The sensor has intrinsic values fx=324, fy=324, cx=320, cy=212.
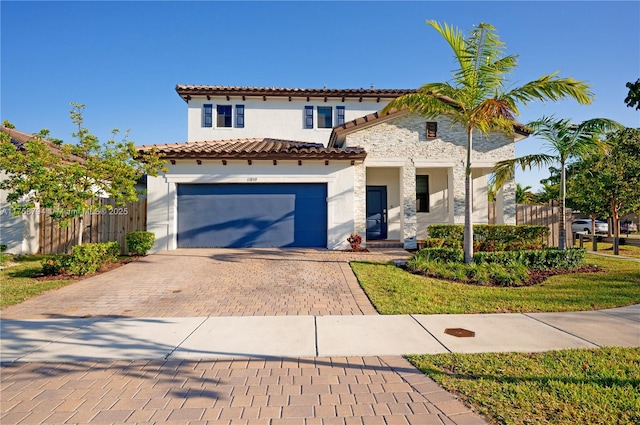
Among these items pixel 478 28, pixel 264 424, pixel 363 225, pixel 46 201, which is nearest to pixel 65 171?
pixel 46 201

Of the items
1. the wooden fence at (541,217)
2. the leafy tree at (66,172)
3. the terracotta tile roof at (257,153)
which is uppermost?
the terracotta tile roof at (257,153)

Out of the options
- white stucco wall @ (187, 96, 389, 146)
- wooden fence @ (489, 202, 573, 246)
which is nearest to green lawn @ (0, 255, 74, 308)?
white stucco wall @ (187, 96, 389, 146)

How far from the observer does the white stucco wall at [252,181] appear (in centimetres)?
1241

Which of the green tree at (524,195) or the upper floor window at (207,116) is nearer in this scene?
the upper floor window at (207,116)

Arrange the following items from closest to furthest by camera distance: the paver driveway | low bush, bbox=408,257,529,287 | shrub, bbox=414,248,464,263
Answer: the paver driveway → low bush, bbox=408,257,529,287 → shrub, bbox=414,248,464,263

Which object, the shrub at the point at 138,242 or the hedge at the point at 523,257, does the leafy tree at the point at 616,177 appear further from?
the shrub at the point at 138,242

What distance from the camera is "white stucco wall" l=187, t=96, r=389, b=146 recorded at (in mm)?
19297

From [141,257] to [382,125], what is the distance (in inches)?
423

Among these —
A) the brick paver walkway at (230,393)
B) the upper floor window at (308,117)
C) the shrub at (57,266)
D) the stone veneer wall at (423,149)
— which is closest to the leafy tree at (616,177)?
the stone veneer wall at (423,149)

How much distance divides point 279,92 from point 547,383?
1885 centimetres

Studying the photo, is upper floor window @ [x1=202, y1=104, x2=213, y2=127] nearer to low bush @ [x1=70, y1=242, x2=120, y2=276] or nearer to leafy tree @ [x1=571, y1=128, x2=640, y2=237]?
low bush @ [x1=70, y1=242, x2=120, y2=276]

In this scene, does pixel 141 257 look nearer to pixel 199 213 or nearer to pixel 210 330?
pixel 199 213

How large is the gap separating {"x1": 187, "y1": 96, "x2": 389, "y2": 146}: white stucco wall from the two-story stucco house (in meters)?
4.26

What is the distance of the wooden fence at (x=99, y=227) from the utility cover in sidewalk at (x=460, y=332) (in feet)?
38.5
